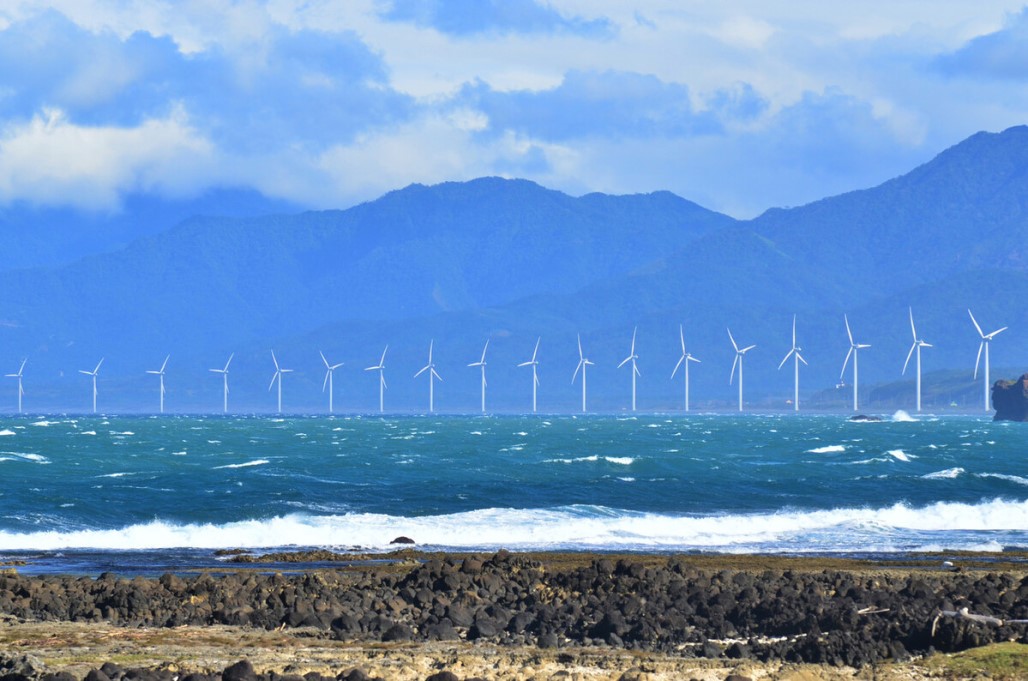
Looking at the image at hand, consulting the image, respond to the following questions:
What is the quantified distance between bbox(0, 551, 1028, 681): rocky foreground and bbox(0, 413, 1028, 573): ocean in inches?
367

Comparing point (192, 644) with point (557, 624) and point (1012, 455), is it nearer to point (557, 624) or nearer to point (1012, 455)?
point (557, 624)

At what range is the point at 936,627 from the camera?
25000 mm

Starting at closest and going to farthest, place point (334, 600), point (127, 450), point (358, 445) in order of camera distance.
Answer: point (334, 600)
point (127, 450)
point (358, 445)

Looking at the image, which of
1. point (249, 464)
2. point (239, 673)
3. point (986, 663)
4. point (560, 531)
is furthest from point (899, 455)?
point (239, 673)

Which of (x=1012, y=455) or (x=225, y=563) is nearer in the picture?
(x=225, y=563)

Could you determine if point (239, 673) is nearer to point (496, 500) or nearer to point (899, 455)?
point (496, 500)

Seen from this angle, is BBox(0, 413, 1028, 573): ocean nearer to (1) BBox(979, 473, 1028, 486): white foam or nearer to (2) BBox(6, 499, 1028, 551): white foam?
(2) BBox(6, 499, 1028, 551): white foam

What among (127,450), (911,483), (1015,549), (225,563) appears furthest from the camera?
(127,450)

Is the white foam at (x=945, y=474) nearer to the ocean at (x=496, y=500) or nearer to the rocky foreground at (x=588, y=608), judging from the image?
the ocean at (x=496, y=500)

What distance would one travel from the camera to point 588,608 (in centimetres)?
2834

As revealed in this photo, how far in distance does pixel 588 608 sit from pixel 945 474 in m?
55.6

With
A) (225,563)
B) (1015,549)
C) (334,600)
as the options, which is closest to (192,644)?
(334,600)

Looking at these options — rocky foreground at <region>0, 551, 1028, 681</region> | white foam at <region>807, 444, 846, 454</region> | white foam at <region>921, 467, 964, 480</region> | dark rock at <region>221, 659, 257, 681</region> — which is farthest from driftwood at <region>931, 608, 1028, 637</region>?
white foam at <region>807, 444, 846, 454</region>

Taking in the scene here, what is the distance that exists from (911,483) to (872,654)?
53952 mm
